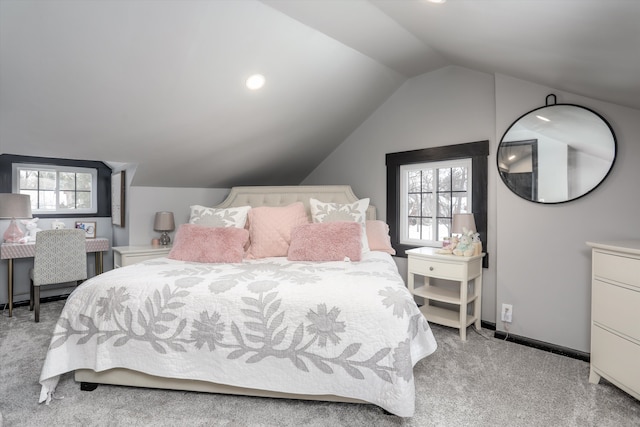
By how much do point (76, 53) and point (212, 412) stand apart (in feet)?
7.11

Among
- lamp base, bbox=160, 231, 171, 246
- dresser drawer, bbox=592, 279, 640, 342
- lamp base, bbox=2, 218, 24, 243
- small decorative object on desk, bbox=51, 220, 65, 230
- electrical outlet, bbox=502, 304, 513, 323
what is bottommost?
electrical outlet, bbox=502, 304, 513, 323

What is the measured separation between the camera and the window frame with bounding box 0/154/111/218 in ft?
11.0

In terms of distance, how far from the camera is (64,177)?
387 cm

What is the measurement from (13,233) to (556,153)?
16.1ft

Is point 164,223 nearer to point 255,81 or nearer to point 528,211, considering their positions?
point 255,81

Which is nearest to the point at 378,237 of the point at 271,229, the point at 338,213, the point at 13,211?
the point at 338,213

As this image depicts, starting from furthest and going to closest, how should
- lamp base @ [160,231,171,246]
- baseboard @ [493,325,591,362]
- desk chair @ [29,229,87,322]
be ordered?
lamp base @ [160,231,171,246] < desk chair @ [29,229,87,322] < baseboard @ [493,325,591,362]

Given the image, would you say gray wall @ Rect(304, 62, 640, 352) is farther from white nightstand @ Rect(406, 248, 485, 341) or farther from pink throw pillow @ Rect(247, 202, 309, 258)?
pink throw pillow @ Rect(247, 202, 309, 258)

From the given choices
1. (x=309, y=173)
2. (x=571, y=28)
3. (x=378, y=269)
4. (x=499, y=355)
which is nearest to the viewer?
(x=571, y=28)

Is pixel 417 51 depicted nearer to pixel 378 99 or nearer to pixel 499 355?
pixel 378 99

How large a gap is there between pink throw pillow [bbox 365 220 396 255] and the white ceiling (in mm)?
1227

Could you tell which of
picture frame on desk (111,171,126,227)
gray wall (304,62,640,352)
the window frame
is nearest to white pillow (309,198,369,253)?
gray wall (304,62,640,352)

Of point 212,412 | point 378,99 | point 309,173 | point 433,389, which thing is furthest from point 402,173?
point 212,412

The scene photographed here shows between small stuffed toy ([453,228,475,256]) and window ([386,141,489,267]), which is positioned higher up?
window ([386,141,489,267])
